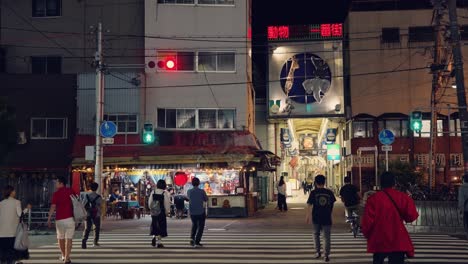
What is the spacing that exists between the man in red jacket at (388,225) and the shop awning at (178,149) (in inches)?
814

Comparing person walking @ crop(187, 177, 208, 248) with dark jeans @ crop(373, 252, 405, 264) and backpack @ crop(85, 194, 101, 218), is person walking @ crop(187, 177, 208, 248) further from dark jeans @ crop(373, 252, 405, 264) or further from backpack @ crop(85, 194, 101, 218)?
dark jeans @ crop(373, 252, 405, 264)

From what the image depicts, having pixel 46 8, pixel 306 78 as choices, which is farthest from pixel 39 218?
pixel 306 78

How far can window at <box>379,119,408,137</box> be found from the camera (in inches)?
1762

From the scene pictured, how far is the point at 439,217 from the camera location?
2117cm

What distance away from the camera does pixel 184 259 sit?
13.9 meters

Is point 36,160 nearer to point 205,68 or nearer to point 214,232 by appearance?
point 205,68

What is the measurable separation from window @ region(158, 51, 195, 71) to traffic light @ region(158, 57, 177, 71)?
0.12m

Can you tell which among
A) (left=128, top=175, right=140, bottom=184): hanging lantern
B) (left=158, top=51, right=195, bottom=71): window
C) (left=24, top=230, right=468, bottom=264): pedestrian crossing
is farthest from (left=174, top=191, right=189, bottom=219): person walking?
(left=24, top=230, right=468, bottom=264): pedestrian crossing

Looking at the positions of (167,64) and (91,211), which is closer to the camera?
(91,211)

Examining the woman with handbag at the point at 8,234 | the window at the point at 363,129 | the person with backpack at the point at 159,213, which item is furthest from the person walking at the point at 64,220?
the window at the point at 363,129

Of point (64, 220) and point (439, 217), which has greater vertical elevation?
point (64, 220)

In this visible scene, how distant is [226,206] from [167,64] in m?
8.41

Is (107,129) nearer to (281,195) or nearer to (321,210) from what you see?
(321,210)

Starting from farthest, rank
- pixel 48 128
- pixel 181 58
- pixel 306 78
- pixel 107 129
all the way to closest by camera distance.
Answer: pixel 306 78 → pixel 48 128 → pixel 181 58 → pixel 107 129
